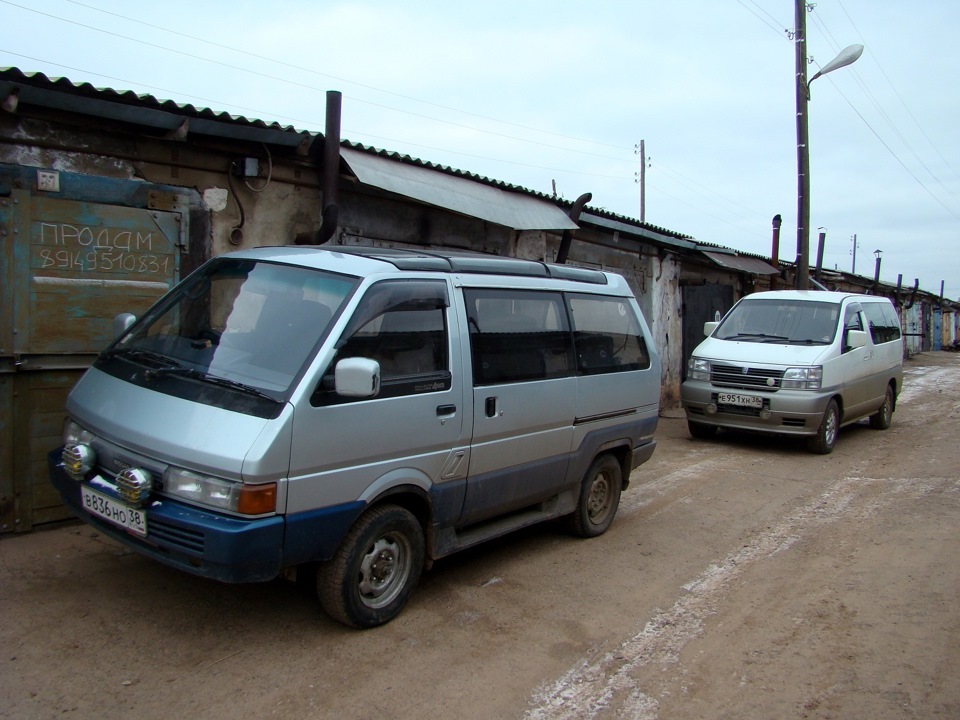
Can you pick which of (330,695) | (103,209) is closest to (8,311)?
(103,209)

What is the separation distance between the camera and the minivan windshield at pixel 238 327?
3.74 metres

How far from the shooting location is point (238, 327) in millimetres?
4020

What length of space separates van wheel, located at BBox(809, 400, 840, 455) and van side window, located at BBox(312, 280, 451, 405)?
6.69 m

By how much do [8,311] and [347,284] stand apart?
274cm

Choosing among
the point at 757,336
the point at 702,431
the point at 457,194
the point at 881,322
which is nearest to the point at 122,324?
the point at 457,194

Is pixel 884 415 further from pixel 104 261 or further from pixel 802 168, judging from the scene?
pixel 104 261

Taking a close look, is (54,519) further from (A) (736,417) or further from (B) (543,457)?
(A) (736,417)

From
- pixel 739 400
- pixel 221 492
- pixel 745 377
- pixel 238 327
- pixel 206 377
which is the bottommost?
pixel 739 400

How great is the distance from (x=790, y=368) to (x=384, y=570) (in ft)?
22.7

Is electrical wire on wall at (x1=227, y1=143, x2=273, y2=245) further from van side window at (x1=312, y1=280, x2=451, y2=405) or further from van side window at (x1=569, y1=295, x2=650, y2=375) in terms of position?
van side window at (x1=569, y1=295, x2=650, y2=375)

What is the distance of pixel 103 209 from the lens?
5.55 m

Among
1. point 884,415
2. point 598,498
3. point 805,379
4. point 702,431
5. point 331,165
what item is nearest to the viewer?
point 598,498

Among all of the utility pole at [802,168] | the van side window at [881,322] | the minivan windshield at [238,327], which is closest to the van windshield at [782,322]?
the van side window at [881,322]

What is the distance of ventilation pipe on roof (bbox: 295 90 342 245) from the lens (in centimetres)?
671
